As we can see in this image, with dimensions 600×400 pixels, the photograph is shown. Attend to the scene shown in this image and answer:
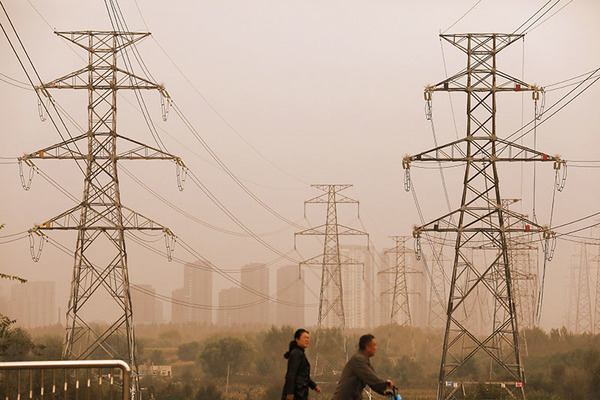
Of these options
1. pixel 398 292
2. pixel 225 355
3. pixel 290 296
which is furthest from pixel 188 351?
pixel 398 292

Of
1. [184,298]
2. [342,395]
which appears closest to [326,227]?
[184,298]

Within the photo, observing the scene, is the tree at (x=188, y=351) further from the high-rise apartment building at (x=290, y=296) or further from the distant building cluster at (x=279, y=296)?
the high-rise apartment building at (x=290, y=296)

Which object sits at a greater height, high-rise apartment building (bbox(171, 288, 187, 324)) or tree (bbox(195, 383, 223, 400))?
high-rise apartment building (bbox(171, 288, 187, 324))

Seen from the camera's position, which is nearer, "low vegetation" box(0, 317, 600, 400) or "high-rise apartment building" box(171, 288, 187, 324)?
"low vegetation" box(0, 317, 600, 400)

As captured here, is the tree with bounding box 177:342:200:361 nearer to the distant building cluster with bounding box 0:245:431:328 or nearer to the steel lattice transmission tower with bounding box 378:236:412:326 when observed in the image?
the distant building cluster with bounding box 0:245:431:328

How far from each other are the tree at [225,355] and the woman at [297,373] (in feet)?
119

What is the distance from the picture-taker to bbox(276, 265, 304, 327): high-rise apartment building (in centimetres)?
4441

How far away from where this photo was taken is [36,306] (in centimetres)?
4084

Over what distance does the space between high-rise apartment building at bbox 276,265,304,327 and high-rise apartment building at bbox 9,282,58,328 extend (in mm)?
10820

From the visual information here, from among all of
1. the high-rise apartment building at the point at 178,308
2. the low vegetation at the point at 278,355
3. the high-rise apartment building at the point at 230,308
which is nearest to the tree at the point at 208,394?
the low vegetation at the point at 278,355

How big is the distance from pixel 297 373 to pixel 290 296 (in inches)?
1378

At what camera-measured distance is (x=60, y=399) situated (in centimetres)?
2162

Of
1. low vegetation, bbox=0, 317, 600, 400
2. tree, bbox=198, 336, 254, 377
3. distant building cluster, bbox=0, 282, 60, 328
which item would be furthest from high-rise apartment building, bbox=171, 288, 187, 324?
distant building cluster, bbox=0, 282, 60, 328

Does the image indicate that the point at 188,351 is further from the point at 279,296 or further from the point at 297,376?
the point at 297,376
